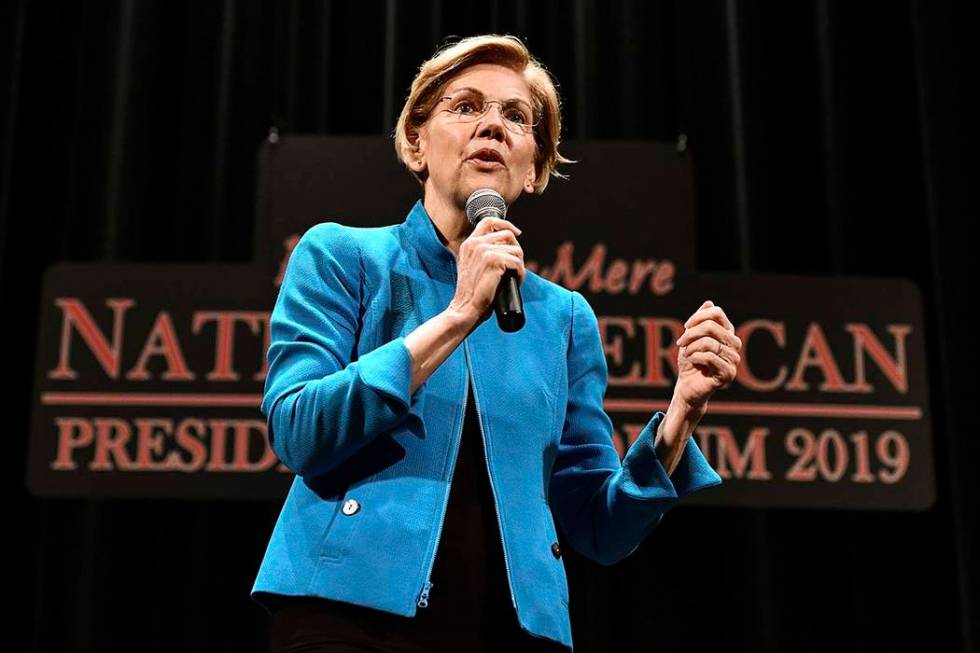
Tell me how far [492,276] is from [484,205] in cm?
15

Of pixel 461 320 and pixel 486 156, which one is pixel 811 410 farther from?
pixel 461 320

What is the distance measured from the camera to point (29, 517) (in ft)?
9.02

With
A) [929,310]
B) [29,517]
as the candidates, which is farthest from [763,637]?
[29,517]

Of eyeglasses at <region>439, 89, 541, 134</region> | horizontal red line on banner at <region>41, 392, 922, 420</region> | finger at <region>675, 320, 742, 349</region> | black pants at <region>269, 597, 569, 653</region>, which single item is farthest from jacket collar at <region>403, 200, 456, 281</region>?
horizontal red line on banner at <region>41, 392, 922, 420</region>

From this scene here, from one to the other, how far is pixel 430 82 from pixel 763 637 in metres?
1.88

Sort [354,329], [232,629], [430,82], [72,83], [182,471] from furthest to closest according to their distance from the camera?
[72,83] → [232,629] → [182,471] → [430,82] → [354,329]

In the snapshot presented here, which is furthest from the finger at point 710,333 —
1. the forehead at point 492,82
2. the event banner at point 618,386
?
the event banner at point 618,386

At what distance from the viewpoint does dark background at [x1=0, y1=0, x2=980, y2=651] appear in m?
2.75

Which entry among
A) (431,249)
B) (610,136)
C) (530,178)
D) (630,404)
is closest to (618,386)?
(630,404)

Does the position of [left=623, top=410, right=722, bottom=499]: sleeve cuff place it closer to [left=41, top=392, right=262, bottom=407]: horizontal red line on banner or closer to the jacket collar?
the jacket collar

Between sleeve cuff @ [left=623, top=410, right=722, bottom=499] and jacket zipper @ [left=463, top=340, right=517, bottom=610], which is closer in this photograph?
jacket zipper @ [left=463, top=340, right=517, bottom=610]

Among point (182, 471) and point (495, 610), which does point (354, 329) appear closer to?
point (495, 610)

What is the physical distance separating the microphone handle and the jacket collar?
15cm

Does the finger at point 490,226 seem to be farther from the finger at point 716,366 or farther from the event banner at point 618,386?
the event banner at point 618,386
